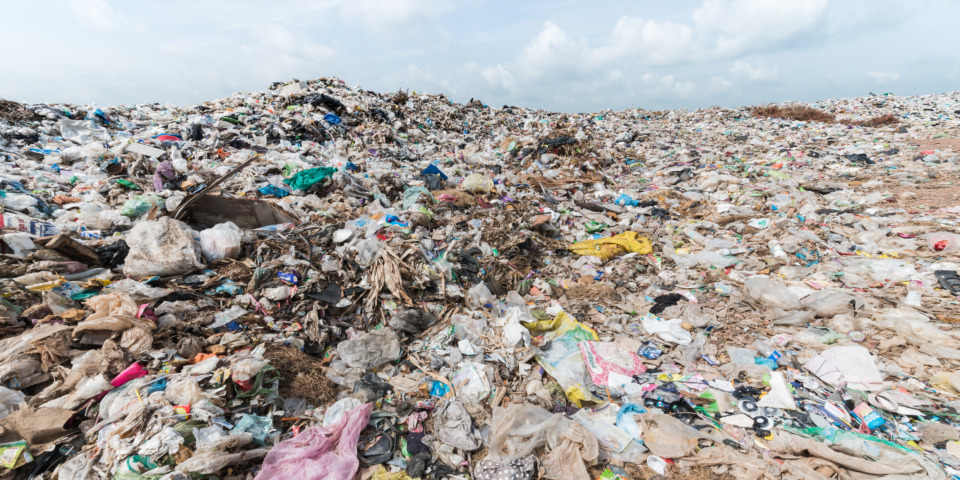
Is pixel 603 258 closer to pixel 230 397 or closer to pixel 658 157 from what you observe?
pixel 230 397

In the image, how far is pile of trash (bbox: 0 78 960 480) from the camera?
222cm

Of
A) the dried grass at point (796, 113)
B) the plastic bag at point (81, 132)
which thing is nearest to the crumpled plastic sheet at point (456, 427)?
the plastic bag at point (81, 132)

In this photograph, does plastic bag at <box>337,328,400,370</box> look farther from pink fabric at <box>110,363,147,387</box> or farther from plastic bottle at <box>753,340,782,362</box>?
plastic bottle at <box>753,340,782,362</box>

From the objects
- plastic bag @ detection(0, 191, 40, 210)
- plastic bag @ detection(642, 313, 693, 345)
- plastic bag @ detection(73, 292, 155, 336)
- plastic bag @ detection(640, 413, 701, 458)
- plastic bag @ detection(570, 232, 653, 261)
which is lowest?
plastic bag @ detection(640, 413, 701, 458)

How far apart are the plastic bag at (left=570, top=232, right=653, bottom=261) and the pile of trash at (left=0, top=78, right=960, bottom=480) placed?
0.03m

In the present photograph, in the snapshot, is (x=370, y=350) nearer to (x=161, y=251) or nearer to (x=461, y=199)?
(x=161, y=251)

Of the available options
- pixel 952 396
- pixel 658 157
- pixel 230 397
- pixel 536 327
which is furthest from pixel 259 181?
pixel 658 157

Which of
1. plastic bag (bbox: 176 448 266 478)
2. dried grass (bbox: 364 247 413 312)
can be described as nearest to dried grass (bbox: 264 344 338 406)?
plastic bag (bbox: 176 448 266 478)

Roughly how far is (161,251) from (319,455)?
8.27 feet

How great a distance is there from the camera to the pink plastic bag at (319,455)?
2.09 meters

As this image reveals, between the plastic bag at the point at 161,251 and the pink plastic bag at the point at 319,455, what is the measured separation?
7.11 feet

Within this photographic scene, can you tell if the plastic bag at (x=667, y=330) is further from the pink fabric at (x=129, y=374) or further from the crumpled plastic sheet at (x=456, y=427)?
the pink fabric at (x=129, y=374)

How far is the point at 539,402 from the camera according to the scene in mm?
2791

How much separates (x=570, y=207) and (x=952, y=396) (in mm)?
4893
